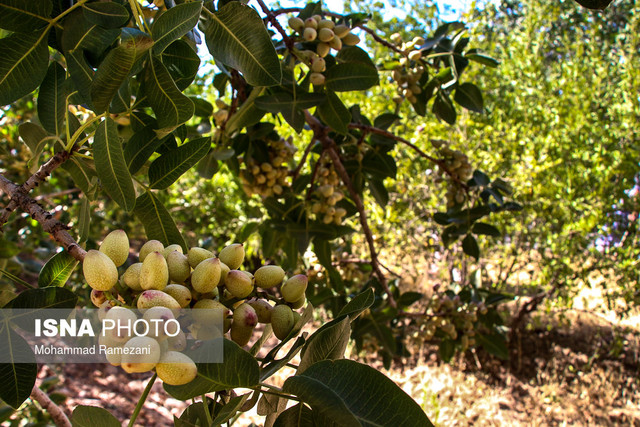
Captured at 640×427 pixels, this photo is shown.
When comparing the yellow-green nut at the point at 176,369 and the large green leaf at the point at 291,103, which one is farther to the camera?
the large green leaf at the point at 291,103

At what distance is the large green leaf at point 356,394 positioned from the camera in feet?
1.38

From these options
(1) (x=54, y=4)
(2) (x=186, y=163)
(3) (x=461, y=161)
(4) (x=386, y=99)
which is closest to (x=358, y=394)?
(2) (x=186, y=163)

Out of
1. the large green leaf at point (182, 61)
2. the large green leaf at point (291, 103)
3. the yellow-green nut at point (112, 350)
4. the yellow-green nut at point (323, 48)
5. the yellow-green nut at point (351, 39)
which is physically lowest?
the yellow-green nut at point (112, 350)

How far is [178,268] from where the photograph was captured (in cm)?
55

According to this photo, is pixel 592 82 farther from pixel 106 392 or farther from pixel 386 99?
pixel 106 392

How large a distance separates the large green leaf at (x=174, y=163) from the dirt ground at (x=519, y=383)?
2.40 m

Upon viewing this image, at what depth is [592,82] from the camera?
369 cm

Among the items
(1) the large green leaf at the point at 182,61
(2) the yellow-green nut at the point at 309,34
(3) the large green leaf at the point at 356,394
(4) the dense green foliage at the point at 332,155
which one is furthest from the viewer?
(2) the yellow-green nut at the point at 309,34

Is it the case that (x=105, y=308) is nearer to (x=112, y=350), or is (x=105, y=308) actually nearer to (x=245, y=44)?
(x=112, y=350)

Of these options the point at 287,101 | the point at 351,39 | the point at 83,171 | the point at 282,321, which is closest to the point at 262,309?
the point at 282,321

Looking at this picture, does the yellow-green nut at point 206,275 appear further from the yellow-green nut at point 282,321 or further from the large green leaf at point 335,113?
the large green leaf at point 335,113

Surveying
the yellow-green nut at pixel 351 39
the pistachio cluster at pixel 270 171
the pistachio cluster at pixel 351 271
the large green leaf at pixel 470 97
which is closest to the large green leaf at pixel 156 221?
the yellow-green nut at pixel 351 39

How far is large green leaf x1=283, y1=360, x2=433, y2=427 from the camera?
0.42m

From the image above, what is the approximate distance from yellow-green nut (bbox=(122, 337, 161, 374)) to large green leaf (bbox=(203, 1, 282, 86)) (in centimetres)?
42
